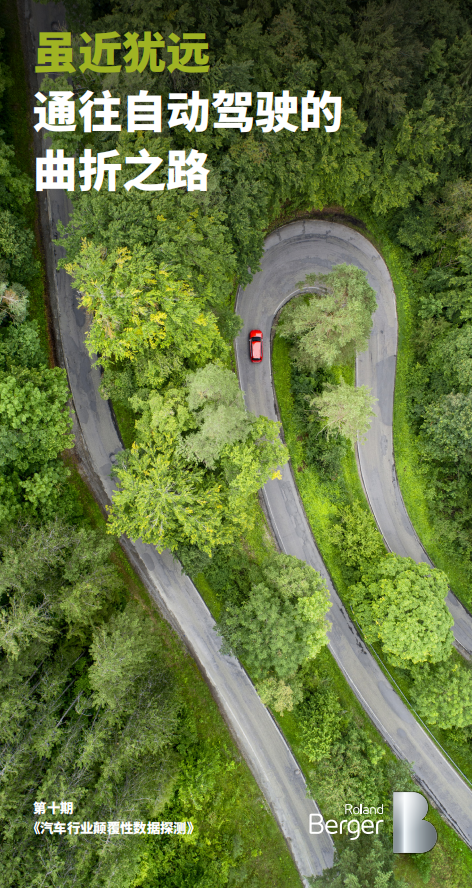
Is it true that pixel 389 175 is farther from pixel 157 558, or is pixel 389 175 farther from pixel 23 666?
→ pixel 23 666

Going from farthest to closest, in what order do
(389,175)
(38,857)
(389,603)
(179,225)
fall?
(389,175), (389,603), (179,225), (38,857)

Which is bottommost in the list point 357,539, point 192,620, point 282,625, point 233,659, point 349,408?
point 233,659

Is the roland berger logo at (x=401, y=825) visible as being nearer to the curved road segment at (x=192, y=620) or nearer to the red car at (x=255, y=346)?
the curved road segment at (x=192, y=620)

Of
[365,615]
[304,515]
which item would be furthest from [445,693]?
[304,515]

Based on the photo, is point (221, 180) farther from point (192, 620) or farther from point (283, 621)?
point (192, 620)

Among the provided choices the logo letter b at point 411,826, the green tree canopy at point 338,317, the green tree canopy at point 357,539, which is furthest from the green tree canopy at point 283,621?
the green tree canopy at point 338,317

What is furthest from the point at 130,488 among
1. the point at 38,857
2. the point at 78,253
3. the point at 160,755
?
the point at 38,857
